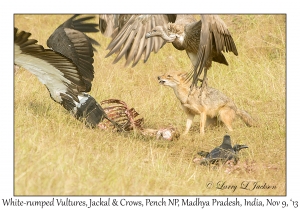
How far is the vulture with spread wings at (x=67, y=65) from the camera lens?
6.87 metres

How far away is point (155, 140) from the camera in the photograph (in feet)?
25.7

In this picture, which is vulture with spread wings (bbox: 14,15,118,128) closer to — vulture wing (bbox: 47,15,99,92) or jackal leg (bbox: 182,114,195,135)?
vulture wing (bbox: 47,15,99,92)

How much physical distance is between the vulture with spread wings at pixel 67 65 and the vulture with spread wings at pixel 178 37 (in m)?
0.51

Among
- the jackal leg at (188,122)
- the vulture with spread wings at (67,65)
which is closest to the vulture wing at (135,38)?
the vulture with spread wings at (67,65)

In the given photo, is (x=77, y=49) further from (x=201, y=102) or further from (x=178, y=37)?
(x=201, y=102)

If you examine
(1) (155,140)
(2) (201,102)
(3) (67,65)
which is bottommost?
(1) (155,140)

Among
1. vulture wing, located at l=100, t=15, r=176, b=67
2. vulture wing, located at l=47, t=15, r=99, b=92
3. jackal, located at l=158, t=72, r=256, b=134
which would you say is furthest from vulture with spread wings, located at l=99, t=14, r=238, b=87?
vulture wing, located at l=47, t=15, r=99, b=92

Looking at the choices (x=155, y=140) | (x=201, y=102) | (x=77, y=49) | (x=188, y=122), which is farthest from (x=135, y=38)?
(x=155, y=140)

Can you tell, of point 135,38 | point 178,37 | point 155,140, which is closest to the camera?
point 155,140

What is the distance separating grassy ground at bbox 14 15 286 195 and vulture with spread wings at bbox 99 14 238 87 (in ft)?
3.37

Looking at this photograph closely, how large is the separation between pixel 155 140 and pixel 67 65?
147cm

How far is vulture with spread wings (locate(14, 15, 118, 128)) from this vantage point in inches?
270

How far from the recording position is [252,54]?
11195 mm
